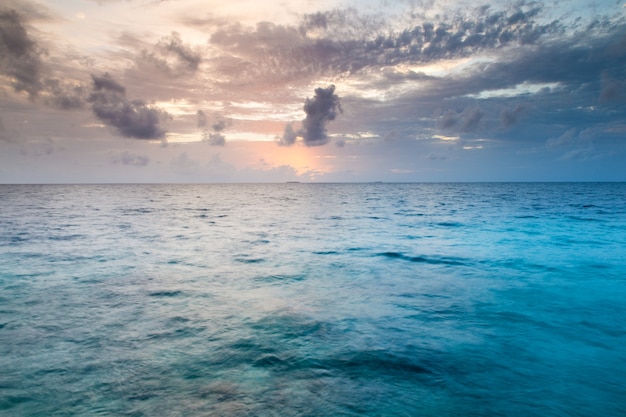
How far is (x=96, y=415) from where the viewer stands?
18.0 ft

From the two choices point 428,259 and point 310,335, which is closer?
point 310,335

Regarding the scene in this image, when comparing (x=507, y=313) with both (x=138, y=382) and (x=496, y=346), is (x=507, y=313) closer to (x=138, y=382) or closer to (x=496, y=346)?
(x=496, y=346)

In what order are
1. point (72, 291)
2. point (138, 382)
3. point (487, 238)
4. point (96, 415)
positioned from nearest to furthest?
point (96, 415), point (138, 382), point (72, 291), point (487, 238)

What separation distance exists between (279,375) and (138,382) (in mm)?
2521

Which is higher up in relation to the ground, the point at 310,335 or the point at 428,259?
the point at 310,335

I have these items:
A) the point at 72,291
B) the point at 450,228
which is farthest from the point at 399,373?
the point at 450,228

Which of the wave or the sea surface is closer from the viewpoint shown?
the sea surface

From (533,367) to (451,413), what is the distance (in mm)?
2773

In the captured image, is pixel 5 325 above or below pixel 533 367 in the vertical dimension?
below

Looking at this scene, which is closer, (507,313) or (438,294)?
(507,313)

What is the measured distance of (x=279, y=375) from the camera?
671 cm

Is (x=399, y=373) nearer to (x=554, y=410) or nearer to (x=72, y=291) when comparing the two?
(x=554, y=410)

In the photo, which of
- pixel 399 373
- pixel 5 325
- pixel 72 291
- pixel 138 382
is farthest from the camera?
pixel 72 291

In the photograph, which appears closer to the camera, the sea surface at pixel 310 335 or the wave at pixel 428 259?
the sea surface at pixel 310 335
